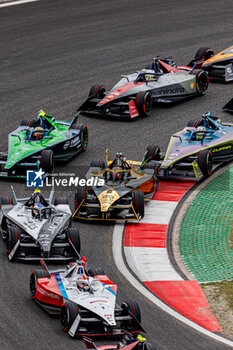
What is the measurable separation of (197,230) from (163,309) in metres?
4.72

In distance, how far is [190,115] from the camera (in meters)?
30.4

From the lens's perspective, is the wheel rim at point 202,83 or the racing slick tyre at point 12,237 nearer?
the racing slick tyre at point 12,237

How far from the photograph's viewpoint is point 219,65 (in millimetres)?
33500

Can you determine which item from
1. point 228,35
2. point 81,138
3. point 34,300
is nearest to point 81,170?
point 81,138

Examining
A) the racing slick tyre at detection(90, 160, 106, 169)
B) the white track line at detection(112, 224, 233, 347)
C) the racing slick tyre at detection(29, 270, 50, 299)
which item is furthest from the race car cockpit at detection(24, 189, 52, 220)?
the racing slick tyre at detection(90, 160, 106, 169)

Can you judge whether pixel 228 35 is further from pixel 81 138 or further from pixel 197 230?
pixel 197 230

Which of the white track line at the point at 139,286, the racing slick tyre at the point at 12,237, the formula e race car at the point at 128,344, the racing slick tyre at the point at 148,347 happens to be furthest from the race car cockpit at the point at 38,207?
the racing slick tyre at the point at 148,347

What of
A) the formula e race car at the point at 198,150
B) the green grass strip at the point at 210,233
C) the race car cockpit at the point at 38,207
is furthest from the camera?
the formula e race car at the point at 198,150

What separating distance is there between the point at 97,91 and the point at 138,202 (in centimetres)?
928

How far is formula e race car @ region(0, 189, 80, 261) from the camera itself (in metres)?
19.6

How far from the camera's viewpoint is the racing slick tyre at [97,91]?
30.4 metres

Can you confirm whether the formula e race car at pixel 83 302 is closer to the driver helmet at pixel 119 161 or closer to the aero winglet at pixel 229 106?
→ the driver helmet at pixel 119 161

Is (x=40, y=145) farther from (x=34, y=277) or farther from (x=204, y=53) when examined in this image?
(x=204, y=53)

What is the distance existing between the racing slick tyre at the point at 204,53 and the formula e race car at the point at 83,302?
61.2 ft
